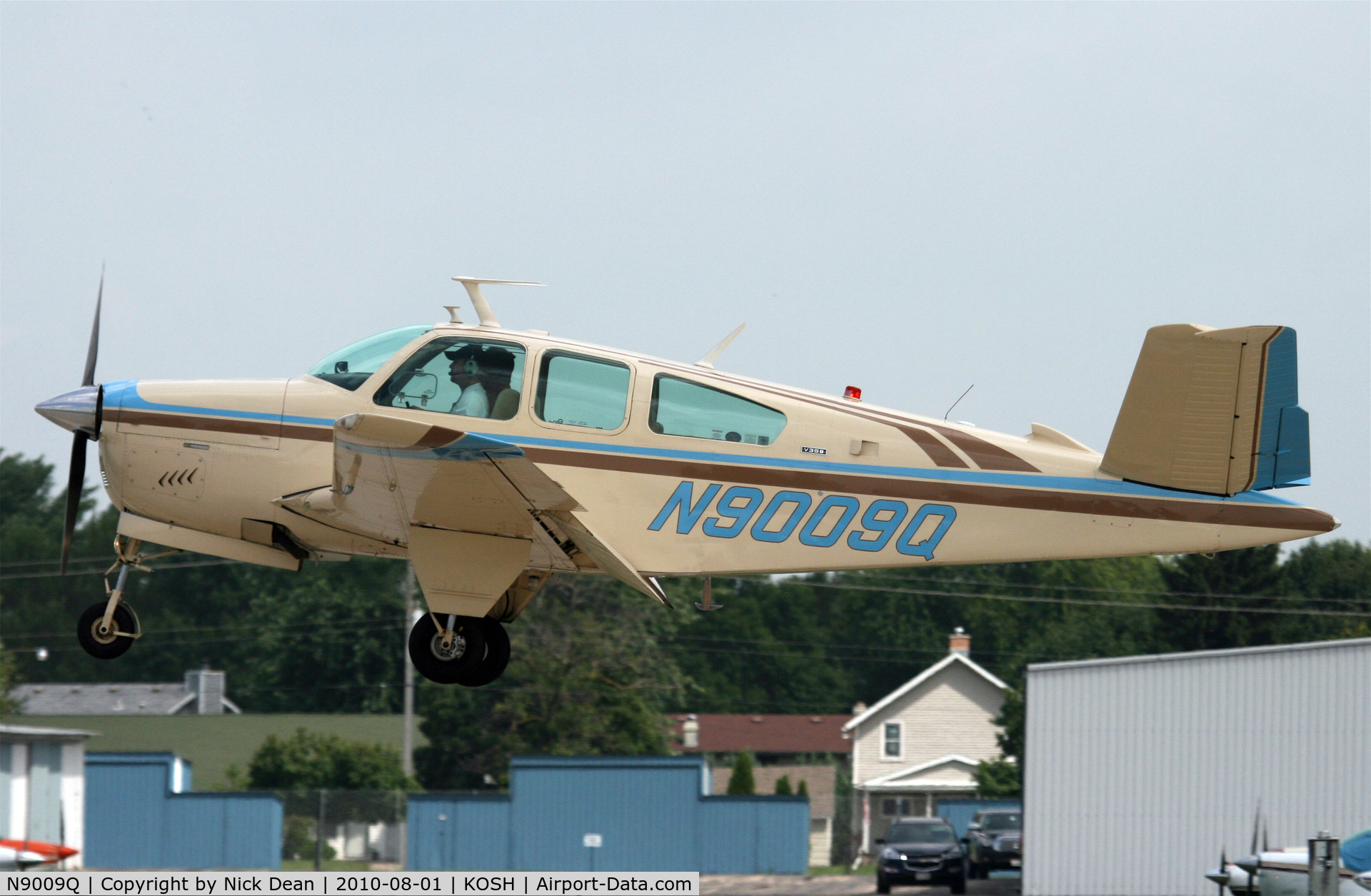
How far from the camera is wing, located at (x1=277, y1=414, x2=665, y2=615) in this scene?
26.6 ft

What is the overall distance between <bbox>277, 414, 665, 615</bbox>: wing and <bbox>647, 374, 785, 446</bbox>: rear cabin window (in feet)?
2.86

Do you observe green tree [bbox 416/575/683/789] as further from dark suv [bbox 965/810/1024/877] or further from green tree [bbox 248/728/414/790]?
dark suv [bbox 965/810/1024/877]

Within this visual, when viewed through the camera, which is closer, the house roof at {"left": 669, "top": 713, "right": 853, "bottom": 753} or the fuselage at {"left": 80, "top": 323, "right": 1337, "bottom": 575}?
the fuselage at {"left": 80, "top": 323, "right": 1337, "bottom": 575}

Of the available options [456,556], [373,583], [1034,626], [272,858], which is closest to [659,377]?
[456,556]

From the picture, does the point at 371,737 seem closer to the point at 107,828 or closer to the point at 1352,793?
the point at 107,828

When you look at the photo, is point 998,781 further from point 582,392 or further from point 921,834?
point 582,392

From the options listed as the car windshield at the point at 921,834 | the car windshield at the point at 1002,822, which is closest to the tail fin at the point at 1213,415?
the car windshield at the point at 921,834

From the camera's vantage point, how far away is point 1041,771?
24297 mm

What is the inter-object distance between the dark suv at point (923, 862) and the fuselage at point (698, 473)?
20.7 metres

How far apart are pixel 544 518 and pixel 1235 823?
57.3 ft

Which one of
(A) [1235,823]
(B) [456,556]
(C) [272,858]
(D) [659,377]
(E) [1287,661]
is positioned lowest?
(C) [272,858]

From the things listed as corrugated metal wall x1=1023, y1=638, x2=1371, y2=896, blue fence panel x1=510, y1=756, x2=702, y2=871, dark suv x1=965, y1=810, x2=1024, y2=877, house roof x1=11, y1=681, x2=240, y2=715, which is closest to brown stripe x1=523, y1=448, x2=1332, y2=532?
corrugated metal wall x1=1023, y1=638, x2=1371, y2=896

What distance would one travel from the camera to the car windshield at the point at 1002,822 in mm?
31969

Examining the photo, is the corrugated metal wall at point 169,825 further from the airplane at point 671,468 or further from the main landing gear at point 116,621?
the airplane at point 671,468
